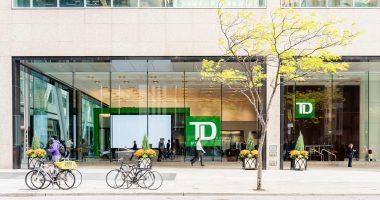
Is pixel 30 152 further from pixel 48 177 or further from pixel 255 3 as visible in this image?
pixel 255 3

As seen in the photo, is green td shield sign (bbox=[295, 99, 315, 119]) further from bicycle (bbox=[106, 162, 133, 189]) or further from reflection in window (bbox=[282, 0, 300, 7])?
bicycle (bbox=[106, 162, 133, 189])

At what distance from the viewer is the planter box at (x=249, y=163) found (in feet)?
92.1

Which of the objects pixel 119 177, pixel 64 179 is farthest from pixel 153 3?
pixel 64 179

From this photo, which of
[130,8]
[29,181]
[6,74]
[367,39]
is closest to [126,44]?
[130,8]

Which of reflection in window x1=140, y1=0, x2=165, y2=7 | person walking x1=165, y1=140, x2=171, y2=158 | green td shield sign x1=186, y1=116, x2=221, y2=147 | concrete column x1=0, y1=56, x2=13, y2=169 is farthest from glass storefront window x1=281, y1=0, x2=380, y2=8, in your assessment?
concrete column x1=0, y1=56, x2=13, y2=169

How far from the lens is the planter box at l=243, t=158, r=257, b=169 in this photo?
92.1 ft

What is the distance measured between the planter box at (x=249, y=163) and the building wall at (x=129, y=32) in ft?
7.85

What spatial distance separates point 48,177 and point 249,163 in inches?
493

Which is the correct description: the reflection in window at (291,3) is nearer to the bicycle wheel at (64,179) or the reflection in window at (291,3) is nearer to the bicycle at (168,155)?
the bicycle at (168,155)

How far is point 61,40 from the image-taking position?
1094 inches

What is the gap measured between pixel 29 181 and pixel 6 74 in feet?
32.7

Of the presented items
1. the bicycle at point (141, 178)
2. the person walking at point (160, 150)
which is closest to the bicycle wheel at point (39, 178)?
the bicycle at point (141, 178)

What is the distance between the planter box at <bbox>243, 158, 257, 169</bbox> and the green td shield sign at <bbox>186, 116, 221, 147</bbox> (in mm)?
4175

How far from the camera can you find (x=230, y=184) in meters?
20.6
